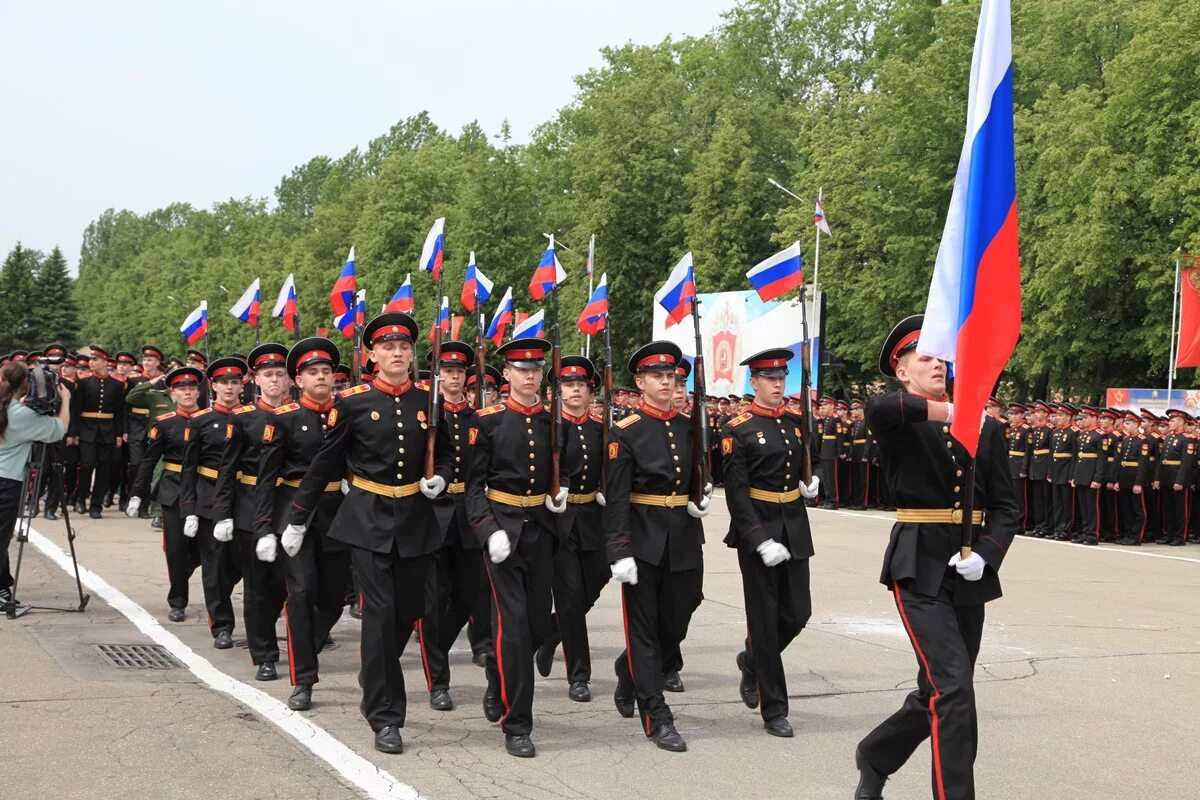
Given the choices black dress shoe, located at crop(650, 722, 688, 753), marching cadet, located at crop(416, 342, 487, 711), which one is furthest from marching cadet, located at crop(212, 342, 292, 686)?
black dress shoe, located at crop(650, 722, 688, 753)

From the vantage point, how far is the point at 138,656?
952cm

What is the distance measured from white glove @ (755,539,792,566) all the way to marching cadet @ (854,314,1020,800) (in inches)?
63.4

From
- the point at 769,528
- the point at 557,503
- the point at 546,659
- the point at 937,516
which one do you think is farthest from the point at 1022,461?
the point at 937,516

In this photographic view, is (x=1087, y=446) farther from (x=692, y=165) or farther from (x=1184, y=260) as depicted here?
(x=692, y=165)

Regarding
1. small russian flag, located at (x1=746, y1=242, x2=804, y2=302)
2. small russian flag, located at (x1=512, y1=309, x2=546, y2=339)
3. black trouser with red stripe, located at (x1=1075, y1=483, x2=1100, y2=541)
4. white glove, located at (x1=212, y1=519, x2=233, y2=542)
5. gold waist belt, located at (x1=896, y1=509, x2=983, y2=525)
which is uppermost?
small russian flag, located at (x1=746, y1=242, x2=804, y2=302)

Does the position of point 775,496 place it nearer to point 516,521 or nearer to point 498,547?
point 516,521

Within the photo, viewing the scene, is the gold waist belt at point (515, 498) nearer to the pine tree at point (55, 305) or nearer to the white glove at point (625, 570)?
the white glove at point (625, 570)

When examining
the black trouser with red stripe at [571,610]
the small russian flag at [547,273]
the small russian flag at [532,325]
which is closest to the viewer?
the black trouser with red stripe at [571,610]

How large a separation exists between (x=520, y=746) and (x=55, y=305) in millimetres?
100313

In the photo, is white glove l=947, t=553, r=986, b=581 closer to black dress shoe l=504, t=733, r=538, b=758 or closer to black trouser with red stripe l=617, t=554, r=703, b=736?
black trouser with red stripe l=617, t=554, r=703, b=736

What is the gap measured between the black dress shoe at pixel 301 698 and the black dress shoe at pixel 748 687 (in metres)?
2.54

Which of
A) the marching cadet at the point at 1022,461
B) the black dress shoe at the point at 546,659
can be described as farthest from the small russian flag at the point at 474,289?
the marching cadet at the point at 1022,461

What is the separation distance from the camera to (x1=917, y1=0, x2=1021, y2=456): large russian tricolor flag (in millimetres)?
5625

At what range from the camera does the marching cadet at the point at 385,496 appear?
290 inches
